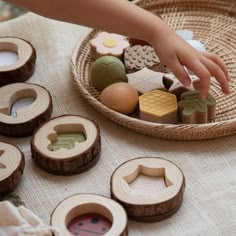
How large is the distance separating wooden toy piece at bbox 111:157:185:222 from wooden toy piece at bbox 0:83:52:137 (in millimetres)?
188

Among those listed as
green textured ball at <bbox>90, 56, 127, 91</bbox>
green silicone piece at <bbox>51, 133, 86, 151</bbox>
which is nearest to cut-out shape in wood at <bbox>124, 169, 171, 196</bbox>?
green silicone piece at <bbox>51, 133, 86, 151</bbox>

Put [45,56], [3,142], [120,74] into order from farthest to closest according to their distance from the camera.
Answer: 1. [45,56]
2. [120,74]
3. [3,142]

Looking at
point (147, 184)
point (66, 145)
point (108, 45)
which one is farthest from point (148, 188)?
point (108, 45)

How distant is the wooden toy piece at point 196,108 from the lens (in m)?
0.99

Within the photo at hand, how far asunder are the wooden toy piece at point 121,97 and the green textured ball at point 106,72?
0.04 m

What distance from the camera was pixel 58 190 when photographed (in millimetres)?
902

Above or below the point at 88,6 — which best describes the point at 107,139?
below

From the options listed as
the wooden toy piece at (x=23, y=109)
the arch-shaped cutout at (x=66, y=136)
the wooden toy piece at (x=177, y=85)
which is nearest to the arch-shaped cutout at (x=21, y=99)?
the wooden toy piece at (x=23, y=109)

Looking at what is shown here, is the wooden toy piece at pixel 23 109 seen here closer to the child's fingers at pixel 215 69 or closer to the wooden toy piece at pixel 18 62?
the wooden toy piece at pixel 18 62

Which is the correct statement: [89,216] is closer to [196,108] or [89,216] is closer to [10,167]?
[10,167]

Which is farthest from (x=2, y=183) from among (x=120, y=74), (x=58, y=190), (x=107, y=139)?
(x=120, y=74)

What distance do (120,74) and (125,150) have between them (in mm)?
162

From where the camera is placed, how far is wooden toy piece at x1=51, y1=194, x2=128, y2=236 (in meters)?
0.80

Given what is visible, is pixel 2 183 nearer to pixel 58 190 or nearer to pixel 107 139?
pixel 58 190
